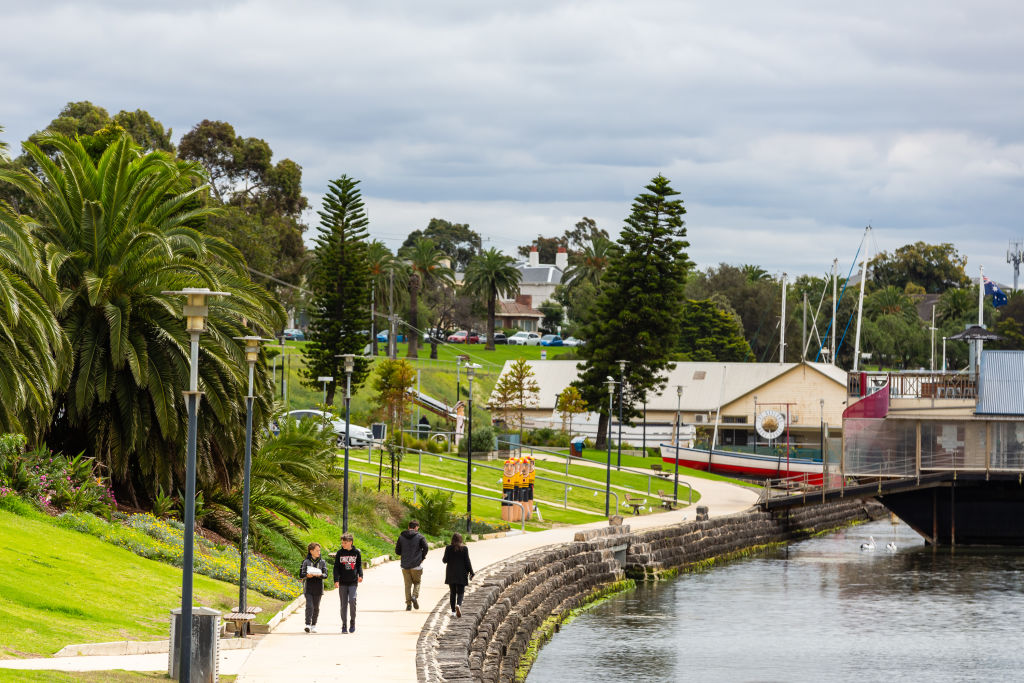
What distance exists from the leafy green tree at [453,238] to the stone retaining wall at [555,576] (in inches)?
5029

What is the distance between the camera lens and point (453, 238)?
7254 inches

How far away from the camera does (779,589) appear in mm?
39031

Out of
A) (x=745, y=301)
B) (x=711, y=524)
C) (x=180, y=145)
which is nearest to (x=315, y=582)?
(x=711, y=524)

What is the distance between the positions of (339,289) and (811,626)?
38.7 metres

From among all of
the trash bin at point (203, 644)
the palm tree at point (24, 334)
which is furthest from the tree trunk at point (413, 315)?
the trash bin at point (203, 644)

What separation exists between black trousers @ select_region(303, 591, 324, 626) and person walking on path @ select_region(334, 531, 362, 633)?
1.29ft

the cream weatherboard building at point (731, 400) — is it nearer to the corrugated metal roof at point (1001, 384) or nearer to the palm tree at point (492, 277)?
the corrugated metal roof at point (1001, 384)

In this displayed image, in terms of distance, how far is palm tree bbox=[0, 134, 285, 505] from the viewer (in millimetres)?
26188

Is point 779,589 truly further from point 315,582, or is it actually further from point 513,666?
point 315,582

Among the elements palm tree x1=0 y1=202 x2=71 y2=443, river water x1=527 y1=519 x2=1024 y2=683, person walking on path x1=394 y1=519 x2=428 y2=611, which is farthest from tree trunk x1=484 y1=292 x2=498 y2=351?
person walking on path x1=394 y1=519 x2=428 y2=611

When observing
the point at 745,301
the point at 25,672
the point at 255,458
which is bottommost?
the point at 25,672

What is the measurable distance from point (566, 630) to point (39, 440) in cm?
1299

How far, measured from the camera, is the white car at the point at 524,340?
137 m

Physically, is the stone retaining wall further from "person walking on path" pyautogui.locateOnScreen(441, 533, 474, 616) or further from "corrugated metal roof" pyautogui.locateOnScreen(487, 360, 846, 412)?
"corrugated metal roof" pyautogui.locateOnScreen(487, 360, 846, 412)
